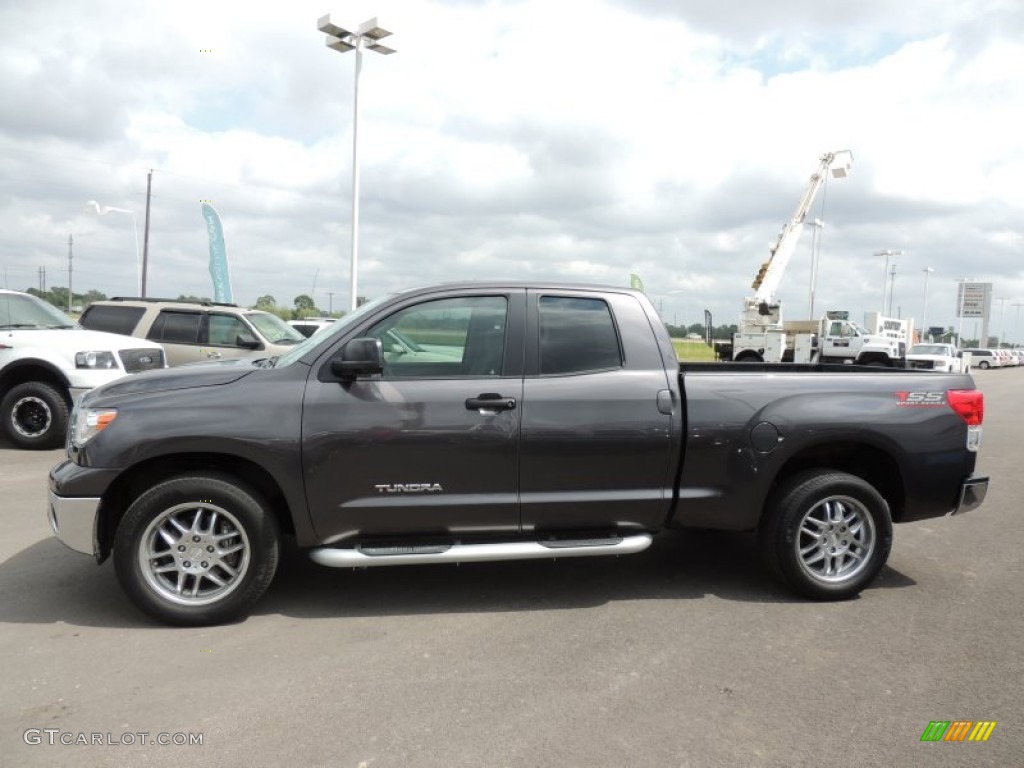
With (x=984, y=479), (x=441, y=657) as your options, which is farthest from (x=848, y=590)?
(x=441, y=657)

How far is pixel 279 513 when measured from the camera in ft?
14.0

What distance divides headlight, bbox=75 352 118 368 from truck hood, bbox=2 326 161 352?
0.20 ft

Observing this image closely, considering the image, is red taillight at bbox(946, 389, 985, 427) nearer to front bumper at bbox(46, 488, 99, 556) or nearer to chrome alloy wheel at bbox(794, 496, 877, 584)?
chrome alloy wheel at bbox(794, 496, 877, 584)

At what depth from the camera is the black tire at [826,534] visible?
4457mm

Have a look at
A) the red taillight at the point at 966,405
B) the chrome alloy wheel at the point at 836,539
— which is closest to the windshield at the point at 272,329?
the chrome alloy wheel at the point at 836,539

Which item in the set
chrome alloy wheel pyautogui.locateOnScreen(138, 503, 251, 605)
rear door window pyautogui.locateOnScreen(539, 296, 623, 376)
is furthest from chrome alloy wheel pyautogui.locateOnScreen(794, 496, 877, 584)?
chrome alloy wheel pyautogui.locateOnScreen(138, 503, 251, 605)

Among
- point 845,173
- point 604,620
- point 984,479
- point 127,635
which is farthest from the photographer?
point 845,173

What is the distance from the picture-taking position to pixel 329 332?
14.3ft

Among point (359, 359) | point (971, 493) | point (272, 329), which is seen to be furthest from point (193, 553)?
point (272, 329)

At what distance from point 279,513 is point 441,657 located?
4.25 feet

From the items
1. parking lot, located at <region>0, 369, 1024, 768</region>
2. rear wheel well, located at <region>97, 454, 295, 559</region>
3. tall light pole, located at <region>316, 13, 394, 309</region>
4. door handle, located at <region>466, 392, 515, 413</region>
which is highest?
tall light pole, located at <region>316, 13, 394, 309</region>

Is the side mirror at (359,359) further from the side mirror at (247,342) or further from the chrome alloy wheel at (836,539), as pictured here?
the side mirror at (247,342)

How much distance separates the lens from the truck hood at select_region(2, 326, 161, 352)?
8.87m

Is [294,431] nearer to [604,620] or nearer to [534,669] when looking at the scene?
[534,669]
